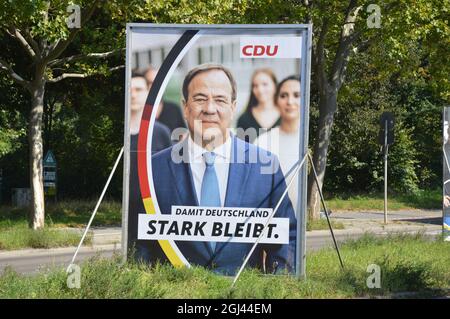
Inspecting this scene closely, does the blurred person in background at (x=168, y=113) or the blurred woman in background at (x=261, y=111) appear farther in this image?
the blurred person in background at (x=168, y=113)

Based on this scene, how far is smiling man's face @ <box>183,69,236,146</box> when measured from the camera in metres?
11.1

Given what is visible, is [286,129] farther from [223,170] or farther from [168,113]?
[168,113]

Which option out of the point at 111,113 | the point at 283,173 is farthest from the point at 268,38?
the point at 111,113

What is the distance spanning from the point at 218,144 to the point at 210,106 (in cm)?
54

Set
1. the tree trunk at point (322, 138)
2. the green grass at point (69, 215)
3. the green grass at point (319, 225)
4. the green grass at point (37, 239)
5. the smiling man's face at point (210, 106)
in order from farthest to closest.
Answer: the tree trunk at point (322, 138)
the green grass at point (69, 215)
the green grass at point (319, 225)
the green grass at point (37, 239)
the smiling man's face at point (210, 106)

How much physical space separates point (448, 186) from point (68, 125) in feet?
85.2

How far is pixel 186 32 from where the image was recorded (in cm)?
1117

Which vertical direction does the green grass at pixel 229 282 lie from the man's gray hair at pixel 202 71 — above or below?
below

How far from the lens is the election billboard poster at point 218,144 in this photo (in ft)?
36.1

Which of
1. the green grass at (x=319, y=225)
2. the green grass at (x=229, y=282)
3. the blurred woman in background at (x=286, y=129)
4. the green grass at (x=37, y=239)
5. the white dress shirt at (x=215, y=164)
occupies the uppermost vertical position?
the blurred woman in background at (x=286, y=129)

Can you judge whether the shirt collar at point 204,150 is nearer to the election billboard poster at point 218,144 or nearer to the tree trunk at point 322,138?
the election billboard poster at point 218,144

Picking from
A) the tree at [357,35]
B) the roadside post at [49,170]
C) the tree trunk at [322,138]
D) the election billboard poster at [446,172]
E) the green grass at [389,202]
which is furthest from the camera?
the green grass at [389,202]

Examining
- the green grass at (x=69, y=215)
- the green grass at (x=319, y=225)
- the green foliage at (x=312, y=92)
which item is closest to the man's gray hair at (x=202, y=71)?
the green foliage at (x=312, y=92)

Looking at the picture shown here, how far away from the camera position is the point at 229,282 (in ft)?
34.3
